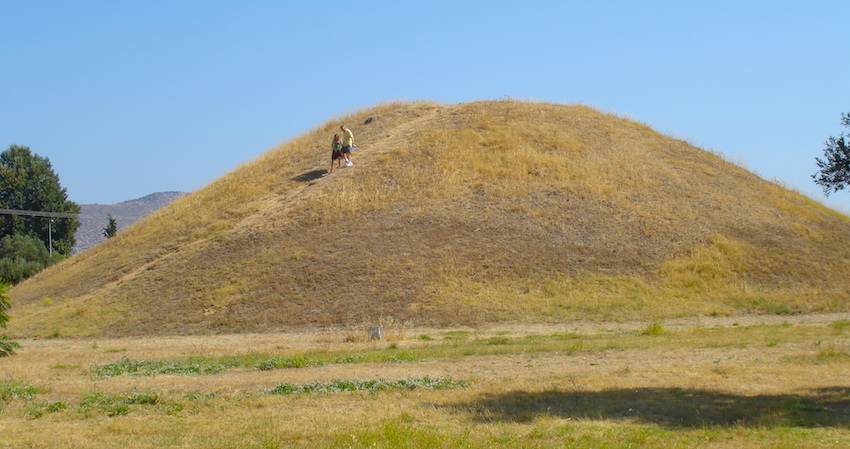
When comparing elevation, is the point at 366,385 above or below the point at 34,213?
below

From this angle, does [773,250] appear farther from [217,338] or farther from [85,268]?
[85,268]

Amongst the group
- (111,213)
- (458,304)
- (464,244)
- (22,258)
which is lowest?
(458,304)

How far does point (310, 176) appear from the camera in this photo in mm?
33500

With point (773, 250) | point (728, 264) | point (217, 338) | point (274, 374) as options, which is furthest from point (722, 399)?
point (773, 250)

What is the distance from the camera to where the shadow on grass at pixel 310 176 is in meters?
33.2

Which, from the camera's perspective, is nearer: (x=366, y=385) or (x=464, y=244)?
(x=366, y=385)

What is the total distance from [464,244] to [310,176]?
34.7 ft

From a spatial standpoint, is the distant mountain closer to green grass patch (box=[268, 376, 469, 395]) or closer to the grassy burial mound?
the grassy burial mound

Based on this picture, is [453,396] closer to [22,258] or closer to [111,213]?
[22,258]

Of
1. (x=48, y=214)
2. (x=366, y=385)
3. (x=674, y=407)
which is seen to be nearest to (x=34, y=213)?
(x=48, y=214)

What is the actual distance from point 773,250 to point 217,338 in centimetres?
1981

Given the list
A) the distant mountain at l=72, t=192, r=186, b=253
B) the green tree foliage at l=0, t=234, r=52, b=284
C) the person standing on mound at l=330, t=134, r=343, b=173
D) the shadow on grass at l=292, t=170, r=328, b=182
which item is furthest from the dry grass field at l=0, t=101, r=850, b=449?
the distant mountain at l=72, t=192, r=186, b=253

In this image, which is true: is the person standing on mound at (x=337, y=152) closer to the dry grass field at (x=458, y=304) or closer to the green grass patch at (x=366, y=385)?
the dry grass field at (x=458, y=304)

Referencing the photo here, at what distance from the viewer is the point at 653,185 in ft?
104
